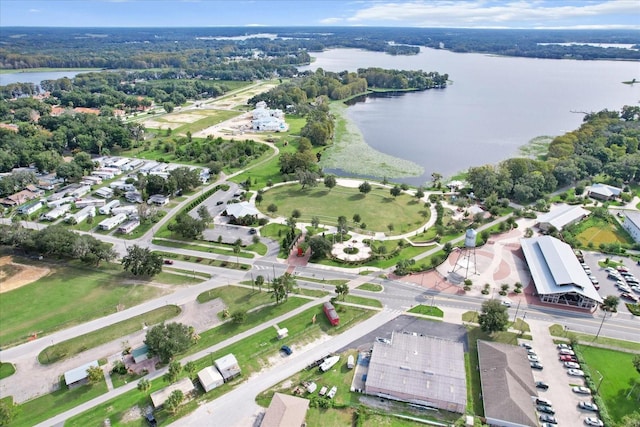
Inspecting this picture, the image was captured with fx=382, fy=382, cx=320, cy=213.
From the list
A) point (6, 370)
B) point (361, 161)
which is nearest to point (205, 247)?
point (6, 370)

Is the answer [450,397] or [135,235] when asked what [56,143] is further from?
[450,397]

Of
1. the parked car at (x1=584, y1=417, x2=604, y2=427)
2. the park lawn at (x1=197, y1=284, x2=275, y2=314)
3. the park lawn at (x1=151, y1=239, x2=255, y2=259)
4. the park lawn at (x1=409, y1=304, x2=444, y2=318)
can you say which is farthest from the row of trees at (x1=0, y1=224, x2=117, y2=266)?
the parked car at (x1=584, y1=417, x2=604, y2=427)

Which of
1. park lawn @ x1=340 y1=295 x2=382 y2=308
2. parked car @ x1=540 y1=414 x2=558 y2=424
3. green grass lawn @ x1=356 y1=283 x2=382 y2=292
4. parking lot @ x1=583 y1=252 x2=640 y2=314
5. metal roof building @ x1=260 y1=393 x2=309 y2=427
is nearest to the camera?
metal roof building @ x1=260 y1=393 x2=309 y2=427

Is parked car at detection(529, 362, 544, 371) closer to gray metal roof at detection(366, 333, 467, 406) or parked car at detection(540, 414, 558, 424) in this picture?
parked car at detection(540, 414, 558, 424)

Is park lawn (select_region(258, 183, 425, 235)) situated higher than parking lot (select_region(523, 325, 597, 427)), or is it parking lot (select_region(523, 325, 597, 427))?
park lawn (select_region(258, 183, 425, 235))

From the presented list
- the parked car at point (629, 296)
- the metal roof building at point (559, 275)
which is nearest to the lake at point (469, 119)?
the metal roof building at point (559, 275)

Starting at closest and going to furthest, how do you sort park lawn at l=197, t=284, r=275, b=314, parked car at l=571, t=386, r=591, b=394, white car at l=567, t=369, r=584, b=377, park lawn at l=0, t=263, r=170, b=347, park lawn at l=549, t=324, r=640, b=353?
parked car at l=571, t=386, r=591, b=394 < white car at l=567, t=369, r=584, b=377 < park lawn at l=549, t=324, r=640, b=353 < park lawn at l=0, t=263, r=170, b=347 < park lawn at l=197, t=284, r=275, b=314

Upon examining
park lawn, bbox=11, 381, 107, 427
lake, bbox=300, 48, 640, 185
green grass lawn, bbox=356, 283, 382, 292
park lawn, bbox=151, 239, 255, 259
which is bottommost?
park lawn, bbox=11, 381, 107, 427
